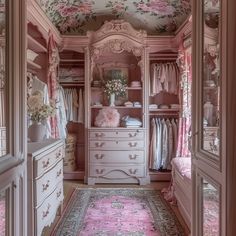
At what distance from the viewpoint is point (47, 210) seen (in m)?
3.02

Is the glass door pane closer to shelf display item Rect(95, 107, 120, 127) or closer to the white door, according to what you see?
the white door

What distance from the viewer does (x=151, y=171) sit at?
5.64 m

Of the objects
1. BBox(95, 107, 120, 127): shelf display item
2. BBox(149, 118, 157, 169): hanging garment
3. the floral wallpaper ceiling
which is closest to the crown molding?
the floral wallpaper ceiling

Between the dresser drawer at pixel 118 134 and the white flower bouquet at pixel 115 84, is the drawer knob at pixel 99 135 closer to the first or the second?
the dresser drawer at pixel 118 134

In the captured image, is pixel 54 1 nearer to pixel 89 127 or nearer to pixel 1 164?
pixel 89 127

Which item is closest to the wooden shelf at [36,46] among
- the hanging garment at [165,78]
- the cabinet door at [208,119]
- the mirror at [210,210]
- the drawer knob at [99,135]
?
the drawer knob at [99,135]

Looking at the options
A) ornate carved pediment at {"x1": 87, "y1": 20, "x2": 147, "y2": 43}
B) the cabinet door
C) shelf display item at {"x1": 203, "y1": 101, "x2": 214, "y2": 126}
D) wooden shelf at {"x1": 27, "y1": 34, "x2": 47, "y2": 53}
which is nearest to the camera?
the cabinet door

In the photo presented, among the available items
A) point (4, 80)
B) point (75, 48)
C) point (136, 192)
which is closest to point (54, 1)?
point (75, 48)

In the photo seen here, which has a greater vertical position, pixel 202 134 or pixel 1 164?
pixel 202 134

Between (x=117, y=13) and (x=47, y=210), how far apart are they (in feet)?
12.2

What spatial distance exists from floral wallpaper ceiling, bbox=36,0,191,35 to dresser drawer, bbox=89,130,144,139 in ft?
5.71

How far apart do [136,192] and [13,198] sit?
10.7ft

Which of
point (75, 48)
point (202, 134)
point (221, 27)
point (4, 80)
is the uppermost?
point (75, 48)

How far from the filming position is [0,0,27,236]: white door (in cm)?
164
